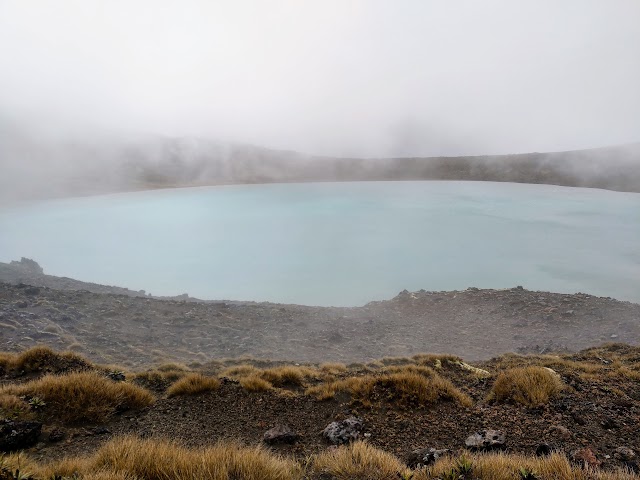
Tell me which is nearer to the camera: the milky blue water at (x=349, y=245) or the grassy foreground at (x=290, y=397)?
the grassy foreground at (x=290, y=397)

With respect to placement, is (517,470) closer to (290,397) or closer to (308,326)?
(290,397)

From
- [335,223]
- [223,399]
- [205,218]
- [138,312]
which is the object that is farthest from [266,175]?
[223,399]

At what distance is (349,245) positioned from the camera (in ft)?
154

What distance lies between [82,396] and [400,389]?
17.2 ft

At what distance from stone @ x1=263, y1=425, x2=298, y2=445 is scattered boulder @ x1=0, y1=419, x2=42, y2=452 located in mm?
2996

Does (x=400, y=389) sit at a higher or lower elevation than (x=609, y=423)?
lower

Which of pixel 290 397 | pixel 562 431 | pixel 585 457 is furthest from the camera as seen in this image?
pixel 290 397

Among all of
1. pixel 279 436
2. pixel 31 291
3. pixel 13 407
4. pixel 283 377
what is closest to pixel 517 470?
pixel 279 436

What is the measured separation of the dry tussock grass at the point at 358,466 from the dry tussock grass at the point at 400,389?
2.29 metres

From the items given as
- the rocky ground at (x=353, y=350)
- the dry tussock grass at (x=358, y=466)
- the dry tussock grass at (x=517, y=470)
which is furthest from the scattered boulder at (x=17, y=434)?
the dry tussock grass at (x=517, y=470)

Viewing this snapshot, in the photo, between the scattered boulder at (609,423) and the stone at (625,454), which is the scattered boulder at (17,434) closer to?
the stone at (625,454)

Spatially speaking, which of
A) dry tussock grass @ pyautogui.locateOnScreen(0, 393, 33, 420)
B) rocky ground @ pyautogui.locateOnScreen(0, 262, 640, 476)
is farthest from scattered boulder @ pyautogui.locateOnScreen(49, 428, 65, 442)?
dry tussock grass @ pyautogui.locateOnScreen(0, 393, 33, 420)

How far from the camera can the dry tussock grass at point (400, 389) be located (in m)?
6.28

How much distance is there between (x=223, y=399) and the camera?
21.5 ft
